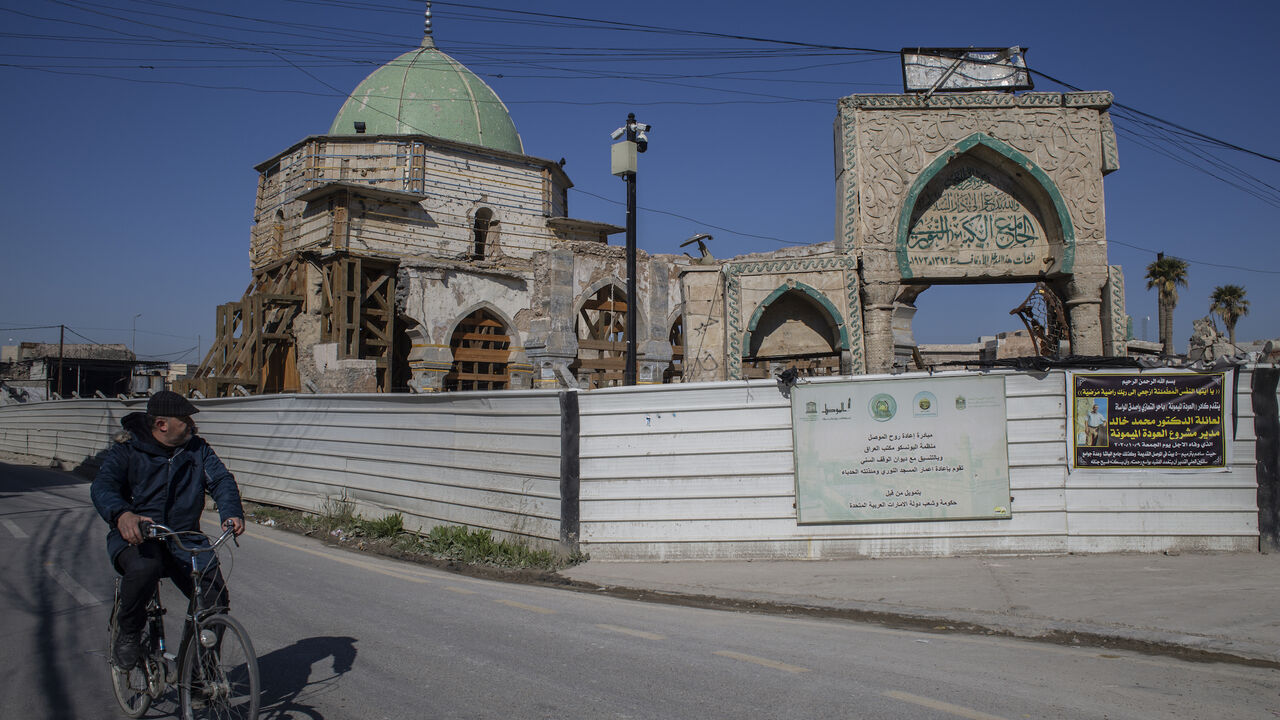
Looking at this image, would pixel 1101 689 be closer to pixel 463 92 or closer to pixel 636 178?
pixel 636 178

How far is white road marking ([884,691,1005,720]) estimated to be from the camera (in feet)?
14.2

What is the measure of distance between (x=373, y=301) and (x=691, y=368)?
15572 mm

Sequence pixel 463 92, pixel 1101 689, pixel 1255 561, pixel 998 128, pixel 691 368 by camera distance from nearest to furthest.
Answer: pixel 1101 689 → pixel 1255 561 → pixel 998 128 → pixel 691 368 → pixel 463 92

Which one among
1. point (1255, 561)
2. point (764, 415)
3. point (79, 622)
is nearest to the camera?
point (79, 622)

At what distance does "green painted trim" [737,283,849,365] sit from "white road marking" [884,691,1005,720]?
1066cm

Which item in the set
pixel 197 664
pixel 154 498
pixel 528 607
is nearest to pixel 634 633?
pixel 528 607

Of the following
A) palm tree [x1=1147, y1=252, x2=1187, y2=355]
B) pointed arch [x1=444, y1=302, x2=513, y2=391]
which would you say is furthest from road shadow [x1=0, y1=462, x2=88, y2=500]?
palm tree [x1=1147, y1=252, x2=1187, y2=355]

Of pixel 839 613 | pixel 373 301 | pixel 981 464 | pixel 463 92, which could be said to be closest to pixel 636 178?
pixel 981 464

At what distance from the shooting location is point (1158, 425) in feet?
27.2

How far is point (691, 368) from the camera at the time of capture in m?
15.8

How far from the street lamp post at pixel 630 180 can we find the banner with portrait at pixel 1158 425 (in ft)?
18.5

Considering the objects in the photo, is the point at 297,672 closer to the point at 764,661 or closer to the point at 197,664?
the point at 197,664

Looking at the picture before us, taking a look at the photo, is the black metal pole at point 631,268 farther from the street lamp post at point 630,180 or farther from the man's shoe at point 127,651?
the man's shoe at point 127,651

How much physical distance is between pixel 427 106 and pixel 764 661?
29794 mm
